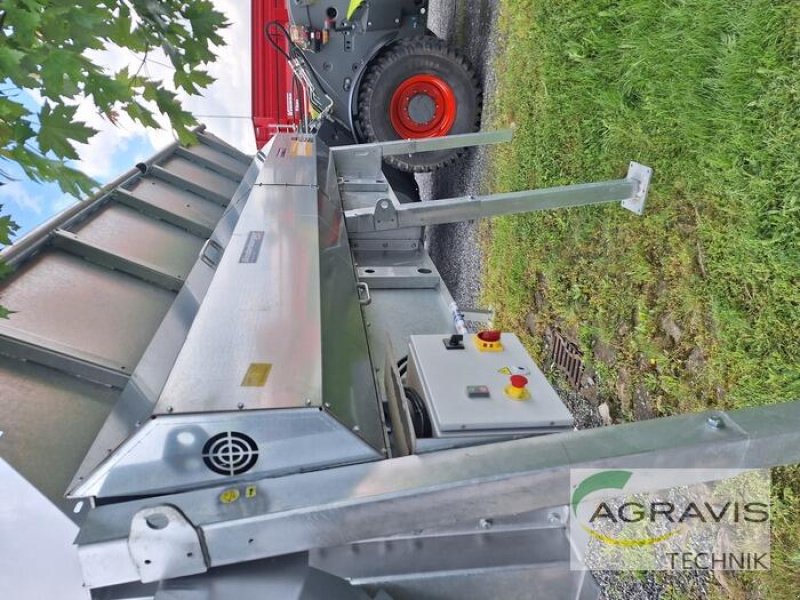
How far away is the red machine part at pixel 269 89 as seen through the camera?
714 centimetres

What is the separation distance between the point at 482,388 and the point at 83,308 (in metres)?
1.64

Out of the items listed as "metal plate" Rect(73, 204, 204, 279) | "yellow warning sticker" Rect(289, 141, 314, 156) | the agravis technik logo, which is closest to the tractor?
"yellow warning sticker" Rect(289, 141, 314, 156)

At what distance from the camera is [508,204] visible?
8.42 feet

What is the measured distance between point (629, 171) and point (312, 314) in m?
1.59

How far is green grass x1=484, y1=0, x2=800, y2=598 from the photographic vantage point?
175 centimetres

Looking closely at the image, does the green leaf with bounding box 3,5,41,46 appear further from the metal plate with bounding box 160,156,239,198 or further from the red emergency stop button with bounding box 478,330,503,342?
the metal plate with bounding box 160,156,239,198

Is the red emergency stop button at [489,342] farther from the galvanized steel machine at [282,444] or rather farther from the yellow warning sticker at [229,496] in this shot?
the yellow warning sticker at [229,496]

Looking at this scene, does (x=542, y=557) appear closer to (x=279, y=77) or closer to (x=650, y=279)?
(x=650, y=279)

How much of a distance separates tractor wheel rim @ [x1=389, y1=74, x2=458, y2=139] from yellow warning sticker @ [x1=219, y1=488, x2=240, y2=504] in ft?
12.5

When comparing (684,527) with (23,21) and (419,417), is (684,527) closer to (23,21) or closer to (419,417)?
(419,417)

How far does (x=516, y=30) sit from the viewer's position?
3771 mm

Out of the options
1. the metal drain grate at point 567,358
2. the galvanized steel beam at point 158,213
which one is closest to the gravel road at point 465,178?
the metal drain grate at point 567,358

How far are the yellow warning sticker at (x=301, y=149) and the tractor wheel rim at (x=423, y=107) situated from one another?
0.88 meters

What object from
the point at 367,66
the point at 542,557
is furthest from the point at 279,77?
the point at 542,557
